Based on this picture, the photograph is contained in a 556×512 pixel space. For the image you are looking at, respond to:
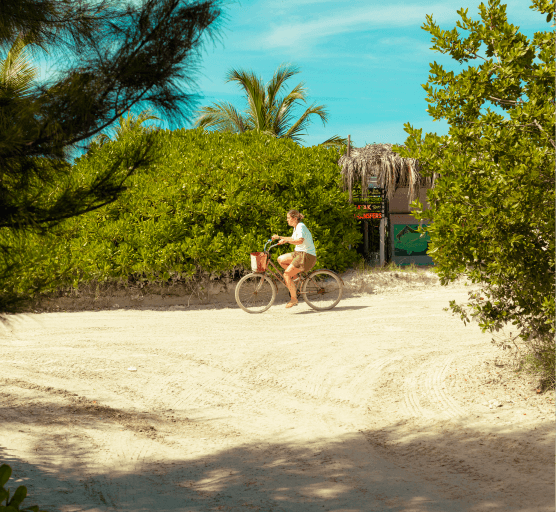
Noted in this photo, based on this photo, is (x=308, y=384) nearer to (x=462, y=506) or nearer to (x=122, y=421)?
(x=122, y=421)

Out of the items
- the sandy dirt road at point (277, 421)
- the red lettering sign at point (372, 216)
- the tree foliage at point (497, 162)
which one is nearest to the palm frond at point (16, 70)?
the sandy dirt road at point (277, 421)

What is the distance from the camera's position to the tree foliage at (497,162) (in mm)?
4391

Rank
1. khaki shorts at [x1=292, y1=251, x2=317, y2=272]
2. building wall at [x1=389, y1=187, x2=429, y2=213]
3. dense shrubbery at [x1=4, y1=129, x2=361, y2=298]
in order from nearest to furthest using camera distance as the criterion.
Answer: khaki shorts at [x1=292, y1=251, x2=317, y2=272] < dense shrubbery at [x1=4, y1=129, x2=361, y2=298] < building wall at [x1=389, y1=187, x2=429, y2=213]

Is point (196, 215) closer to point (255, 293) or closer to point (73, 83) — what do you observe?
point (255, 293)

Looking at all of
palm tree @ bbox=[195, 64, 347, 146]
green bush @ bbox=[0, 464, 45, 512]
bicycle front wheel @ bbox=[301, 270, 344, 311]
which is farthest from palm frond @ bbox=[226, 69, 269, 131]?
green bush @ bbox=[0, 464, 45, 512]

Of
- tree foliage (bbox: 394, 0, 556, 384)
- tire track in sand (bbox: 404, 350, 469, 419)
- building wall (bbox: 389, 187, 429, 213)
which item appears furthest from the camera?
building wall (bbox: 389, 187, 429, 213)

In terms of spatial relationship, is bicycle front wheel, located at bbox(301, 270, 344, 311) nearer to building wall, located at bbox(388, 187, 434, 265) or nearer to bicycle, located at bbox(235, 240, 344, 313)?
bicycle, located at bbox(235, 240, 344, 313)

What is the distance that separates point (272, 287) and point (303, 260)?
819 mm

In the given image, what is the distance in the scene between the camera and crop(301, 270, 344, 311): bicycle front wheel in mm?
9883

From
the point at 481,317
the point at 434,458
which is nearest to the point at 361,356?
the point at 481,317

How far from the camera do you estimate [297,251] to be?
9.49m

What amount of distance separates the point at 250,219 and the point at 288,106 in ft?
47.0

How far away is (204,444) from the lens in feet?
15.1

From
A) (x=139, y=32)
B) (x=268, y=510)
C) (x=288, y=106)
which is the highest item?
(x=288, y=106)
